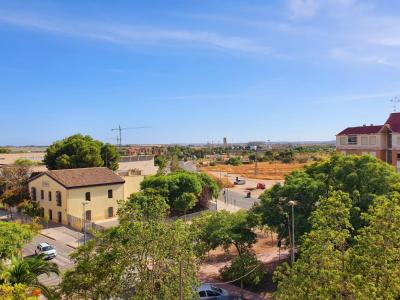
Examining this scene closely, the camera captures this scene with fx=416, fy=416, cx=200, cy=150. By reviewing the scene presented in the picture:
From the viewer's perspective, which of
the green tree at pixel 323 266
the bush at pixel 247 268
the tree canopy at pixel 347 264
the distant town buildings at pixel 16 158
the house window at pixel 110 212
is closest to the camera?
the tree canopy at pixel 347 264

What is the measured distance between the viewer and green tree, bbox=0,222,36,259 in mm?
22688

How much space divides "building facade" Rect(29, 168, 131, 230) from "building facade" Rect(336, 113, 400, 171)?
97.4 ft

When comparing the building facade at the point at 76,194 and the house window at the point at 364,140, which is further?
the house window at the point at 364,140

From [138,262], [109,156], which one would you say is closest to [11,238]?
[138,262]

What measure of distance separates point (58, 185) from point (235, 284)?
25.2 m

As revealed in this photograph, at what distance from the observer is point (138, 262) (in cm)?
1556

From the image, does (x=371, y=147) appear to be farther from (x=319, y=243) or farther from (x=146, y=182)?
(x=319, y=243)

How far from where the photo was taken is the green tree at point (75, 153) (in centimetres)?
5517

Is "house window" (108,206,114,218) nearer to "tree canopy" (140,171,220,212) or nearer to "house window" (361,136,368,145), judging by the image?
"tree canopy" (140,171,220,212)

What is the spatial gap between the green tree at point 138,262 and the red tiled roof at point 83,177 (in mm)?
28342

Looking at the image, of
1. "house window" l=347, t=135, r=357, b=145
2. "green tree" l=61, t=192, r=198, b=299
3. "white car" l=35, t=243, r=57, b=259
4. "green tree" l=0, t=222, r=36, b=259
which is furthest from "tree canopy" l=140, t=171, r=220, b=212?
"green tree" l=61, t=192, r=198, b=299

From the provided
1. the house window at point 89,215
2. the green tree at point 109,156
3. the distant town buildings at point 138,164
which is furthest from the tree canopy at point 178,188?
the distant town buildings at point 138,164

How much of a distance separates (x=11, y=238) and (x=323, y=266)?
18.3m

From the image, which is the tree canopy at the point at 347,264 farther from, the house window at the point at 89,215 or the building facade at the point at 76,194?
the house window at the point at 89,215
